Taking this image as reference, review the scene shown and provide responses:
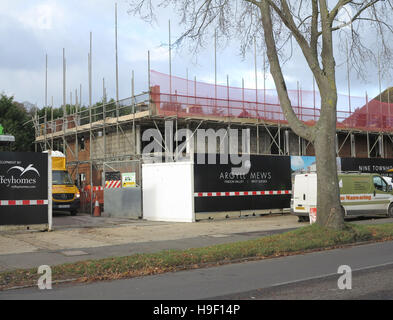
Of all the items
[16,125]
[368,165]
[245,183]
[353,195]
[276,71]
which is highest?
[16,125]

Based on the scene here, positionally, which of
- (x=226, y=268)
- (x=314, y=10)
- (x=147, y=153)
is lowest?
(x=226, y=268)

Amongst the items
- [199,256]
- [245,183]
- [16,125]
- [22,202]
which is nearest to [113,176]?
[245,183]

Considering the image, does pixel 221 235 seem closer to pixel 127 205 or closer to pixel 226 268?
pixel 226 268

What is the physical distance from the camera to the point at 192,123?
26781 mm

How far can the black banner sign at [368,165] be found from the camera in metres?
27.2

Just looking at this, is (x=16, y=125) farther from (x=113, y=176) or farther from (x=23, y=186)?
(x=23, y=186)

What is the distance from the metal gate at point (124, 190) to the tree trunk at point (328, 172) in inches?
406

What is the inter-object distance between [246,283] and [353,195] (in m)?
12.7

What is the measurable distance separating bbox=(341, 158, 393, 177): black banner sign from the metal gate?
475 inches

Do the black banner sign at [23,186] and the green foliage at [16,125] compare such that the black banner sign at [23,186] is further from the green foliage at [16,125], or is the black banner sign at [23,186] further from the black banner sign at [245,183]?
the green foliage at [16,125]

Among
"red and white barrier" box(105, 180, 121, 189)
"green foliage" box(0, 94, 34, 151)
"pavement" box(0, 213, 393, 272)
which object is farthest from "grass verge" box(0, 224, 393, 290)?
"green foliage" box(0, 94, 34, 151)
